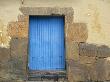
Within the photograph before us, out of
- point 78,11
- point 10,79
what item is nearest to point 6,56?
point 10,79

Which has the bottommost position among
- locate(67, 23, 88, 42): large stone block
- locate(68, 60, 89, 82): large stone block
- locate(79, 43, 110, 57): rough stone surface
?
locate(68, 60, 89, 82): large stone block

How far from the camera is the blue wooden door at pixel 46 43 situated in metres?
10.6

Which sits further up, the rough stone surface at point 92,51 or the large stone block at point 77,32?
the large stone block at point 77,32

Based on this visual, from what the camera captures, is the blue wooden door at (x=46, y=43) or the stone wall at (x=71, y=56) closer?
the stone wall at (x=71, y=56)

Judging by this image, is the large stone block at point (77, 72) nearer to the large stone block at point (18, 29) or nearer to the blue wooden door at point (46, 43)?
the blue wooden door at point (46, 43)

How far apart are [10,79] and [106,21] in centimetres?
317

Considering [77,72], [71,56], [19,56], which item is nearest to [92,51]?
[71,56]

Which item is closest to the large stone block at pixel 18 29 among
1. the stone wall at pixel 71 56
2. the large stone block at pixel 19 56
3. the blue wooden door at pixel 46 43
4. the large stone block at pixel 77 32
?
the stone wall at pixel 71 56

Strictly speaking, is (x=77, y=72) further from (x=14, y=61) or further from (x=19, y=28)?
(x=19, y=28)

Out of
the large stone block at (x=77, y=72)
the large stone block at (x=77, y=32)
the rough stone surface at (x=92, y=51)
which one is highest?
the large stone block at (x=77, y=32)

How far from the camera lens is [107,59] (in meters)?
10.4

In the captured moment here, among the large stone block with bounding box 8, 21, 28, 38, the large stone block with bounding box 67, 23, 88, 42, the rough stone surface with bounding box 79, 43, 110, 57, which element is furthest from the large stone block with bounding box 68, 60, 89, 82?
the large stone block with bounding box 8, 21, 28, 38

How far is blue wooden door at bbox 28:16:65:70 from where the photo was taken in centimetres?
1061

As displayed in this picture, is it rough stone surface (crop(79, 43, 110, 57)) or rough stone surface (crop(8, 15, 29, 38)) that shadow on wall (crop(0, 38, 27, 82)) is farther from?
rough stone surface (crop(79, 43, 110, 57))
